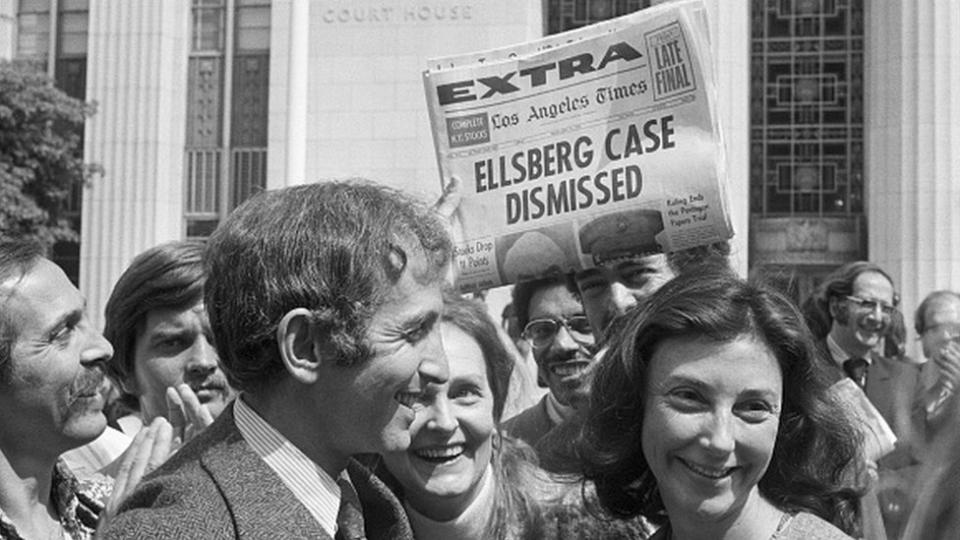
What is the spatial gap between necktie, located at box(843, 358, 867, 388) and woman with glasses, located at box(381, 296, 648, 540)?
4.37 m

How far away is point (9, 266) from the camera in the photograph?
11.2ft

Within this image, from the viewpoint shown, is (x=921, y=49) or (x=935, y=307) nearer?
(x=935, y=307)

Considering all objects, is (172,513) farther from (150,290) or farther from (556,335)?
(556,335)

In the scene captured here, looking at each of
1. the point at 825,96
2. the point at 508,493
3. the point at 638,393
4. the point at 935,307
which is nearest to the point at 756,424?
the point at 638,393

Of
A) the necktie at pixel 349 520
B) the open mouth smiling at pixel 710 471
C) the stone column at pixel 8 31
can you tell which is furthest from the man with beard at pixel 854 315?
the stone column at pixel 8 31

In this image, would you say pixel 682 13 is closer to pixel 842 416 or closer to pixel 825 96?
pixel 842 416

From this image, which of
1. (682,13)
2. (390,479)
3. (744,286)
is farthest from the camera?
(682,13)

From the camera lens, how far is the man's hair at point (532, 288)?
4.81m

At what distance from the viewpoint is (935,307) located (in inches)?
360

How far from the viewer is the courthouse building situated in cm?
2052

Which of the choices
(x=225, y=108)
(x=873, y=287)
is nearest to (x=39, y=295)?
(x=873, y=287)

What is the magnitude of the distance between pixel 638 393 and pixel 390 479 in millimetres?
770

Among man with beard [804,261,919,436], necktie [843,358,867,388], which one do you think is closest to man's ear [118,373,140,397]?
man with beard [804,261,919,436]

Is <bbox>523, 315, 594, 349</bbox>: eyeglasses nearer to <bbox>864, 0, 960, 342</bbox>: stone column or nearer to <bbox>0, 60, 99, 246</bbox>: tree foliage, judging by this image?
<bbox>864, 0, 960, 342</bbox>: stone column
